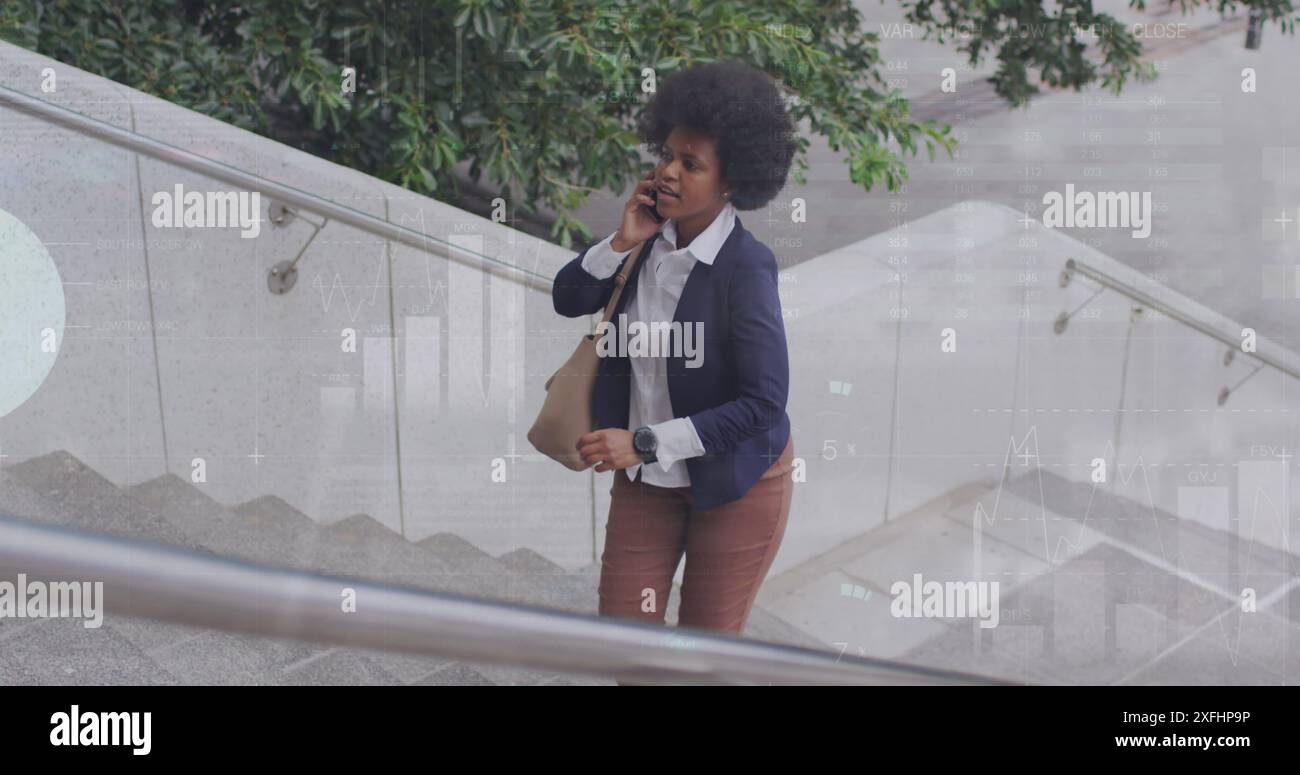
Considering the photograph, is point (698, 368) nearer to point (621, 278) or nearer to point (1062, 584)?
point (621, 278)

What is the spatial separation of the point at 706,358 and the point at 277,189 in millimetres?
1181

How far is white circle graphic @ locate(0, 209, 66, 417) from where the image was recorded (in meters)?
2.62

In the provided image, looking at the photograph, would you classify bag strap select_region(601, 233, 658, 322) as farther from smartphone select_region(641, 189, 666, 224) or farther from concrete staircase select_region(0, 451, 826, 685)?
concrete staircase select_region(0, 451, 826, 685)

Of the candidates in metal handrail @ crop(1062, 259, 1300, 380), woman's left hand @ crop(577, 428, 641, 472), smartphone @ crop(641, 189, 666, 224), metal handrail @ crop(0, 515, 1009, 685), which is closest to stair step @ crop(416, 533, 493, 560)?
woman's left hand @ crop(577, 428, 641, 472)

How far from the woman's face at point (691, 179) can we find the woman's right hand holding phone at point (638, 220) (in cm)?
2

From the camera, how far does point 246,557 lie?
6.24 feet

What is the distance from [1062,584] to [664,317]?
126 centimetres

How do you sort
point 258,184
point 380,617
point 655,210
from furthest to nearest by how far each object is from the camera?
point 258,184 → point 655,210 → point 380,617

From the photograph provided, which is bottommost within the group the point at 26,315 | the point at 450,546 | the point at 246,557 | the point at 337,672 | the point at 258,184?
the point at 337,672

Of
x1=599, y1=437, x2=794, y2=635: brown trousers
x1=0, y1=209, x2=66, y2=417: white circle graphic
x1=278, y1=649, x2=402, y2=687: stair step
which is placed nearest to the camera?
x1=278, y1=649, x2=402, y2=687: stair step

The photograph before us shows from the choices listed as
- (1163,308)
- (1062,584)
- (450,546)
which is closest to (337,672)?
(450,546)

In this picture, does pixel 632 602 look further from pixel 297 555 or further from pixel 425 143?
pixel 425 143

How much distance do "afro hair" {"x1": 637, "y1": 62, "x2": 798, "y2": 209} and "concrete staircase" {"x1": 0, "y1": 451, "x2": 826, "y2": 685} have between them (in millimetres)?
782

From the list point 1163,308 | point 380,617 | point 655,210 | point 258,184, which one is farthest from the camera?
point 1163,308
